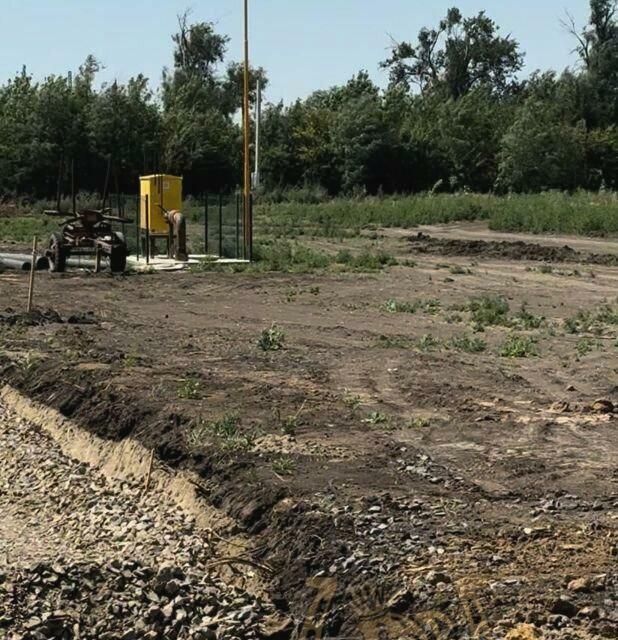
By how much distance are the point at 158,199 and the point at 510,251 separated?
9.89 meters

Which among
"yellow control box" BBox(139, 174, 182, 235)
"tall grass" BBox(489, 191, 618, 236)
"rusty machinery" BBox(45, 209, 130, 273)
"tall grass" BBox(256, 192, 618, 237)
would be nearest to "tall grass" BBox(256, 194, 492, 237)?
"tall grass" BBox(256, 192, 618, 237)

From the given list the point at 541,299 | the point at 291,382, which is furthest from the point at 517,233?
the point at 291,382

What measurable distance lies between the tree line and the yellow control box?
874 inches

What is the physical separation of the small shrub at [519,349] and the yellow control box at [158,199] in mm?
15572

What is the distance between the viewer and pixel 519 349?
13.7 metres

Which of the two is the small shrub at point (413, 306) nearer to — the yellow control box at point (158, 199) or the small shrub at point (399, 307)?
the small shrub at point (399, 307)

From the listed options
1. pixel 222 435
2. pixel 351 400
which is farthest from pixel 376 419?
pixel 222 435

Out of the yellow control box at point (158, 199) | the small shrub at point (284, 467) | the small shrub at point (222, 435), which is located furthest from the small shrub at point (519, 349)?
the yellow control box at point (158, 199)

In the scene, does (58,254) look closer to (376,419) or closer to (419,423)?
(376,419)

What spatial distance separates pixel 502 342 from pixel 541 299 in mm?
5991

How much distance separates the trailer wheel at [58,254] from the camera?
25.6m

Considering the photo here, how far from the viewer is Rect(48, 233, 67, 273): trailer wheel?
83.9 feet

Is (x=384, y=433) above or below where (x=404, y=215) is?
below

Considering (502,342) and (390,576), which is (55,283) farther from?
(390,576)
